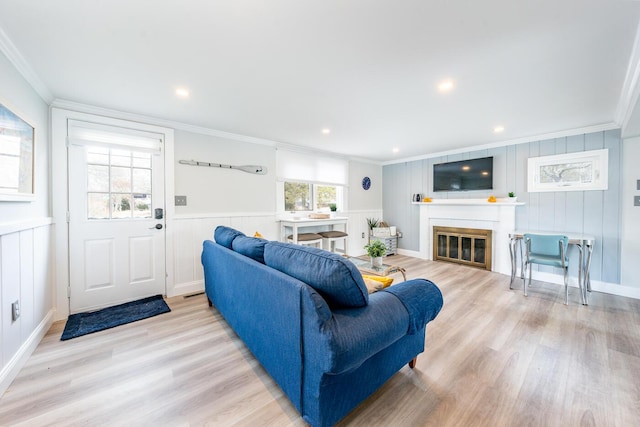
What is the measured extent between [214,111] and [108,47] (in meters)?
1.15

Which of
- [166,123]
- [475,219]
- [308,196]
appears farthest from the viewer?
[308,196]

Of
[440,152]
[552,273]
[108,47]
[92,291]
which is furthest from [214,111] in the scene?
[552,273]

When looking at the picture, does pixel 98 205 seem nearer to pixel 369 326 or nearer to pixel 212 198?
pixel 212 198

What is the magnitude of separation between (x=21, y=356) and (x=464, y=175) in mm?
5836

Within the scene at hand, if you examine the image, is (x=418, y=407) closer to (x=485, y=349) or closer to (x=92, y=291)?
(x=485, y=349)

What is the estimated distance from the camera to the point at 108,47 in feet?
5.54

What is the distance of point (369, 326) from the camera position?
1.20 m

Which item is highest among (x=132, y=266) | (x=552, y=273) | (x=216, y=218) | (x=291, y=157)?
(x=291, y=157)

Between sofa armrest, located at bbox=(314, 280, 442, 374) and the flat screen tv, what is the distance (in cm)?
372

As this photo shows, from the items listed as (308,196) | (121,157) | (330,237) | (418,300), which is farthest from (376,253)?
(121,157)

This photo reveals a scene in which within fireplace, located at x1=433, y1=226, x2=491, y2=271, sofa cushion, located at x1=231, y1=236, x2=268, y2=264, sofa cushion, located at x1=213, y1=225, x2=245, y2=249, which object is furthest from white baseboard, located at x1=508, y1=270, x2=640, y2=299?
sofa cushion, located at x1=213, y1=225, x2=245, y2=249

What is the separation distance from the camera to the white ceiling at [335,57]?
1.39 meters

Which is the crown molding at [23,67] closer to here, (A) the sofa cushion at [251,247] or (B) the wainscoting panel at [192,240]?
(B) the wainscoting panel at [192,240]

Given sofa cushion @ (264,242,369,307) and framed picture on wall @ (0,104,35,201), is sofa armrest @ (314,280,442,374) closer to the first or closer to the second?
sofa cushion @ (264,242,369,307)
